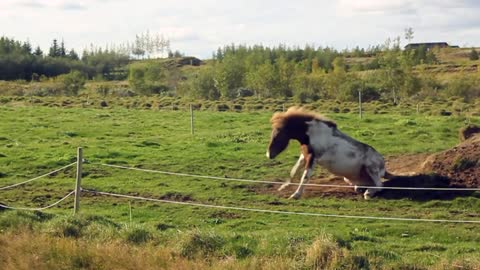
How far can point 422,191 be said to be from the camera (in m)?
14.8

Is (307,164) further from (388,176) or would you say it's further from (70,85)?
(70,85)

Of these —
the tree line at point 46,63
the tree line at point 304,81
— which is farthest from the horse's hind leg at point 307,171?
the tree line at point 46,63

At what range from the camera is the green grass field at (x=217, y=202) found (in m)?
9.59

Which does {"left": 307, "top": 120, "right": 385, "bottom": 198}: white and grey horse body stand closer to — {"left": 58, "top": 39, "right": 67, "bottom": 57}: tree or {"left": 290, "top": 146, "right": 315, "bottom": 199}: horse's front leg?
{"left": 290, "top": 146, "right": 315, "bottom": 199}: horse's front leg

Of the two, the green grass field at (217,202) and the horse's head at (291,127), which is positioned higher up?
Answer: the horse's head at (291,127)

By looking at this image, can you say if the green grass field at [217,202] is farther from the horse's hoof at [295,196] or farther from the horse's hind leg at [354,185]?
the horse's hind leg at [354,185]

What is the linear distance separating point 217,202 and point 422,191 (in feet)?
13.7

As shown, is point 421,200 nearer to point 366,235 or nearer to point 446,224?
point 446,224

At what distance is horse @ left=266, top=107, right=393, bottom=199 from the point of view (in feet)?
51.4

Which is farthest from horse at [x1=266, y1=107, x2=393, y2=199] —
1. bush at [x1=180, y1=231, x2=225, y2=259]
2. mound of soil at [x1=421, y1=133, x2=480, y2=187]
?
bush at [x1=180, y1=231, x2=225, y2=259]

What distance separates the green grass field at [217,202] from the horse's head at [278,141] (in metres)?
0.79

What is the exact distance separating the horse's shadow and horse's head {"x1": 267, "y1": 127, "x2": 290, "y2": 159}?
2.35m

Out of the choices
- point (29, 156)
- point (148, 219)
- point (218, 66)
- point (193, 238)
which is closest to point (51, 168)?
point (29, 156)

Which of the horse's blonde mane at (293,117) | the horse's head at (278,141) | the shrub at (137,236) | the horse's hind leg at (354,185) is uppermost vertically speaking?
the horse's blonde mane at (293,117)
